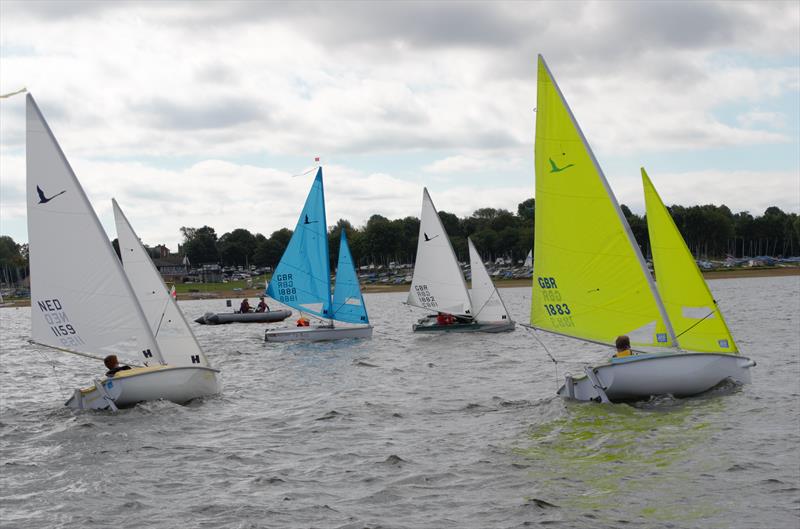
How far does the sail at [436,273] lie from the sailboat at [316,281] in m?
4.42

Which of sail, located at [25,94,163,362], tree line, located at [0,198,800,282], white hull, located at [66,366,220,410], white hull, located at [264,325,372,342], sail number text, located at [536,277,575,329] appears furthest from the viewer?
tree line, located at [0,198,800,282]

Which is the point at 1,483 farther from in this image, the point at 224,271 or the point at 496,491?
the point at 224,271

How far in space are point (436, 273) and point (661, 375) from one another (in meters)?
27.6

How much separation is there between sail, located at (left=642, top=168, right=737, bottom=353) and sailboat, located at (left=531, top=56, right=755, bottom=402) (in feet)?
0.08

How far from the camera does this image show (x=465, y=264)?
538ft

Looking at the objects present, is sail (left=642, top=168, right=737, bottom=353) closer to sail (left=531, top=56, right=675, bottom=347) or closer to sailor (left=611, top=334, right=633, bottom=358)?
sail (left=531, top=56, right=675, bottom=347)

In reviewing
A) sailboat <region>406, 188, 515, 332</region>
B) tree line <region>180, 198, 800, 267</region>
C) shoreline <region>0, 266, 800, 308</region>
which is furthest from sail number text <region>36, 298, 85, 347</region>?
tree line <region>180, 198, 800, 267</region>

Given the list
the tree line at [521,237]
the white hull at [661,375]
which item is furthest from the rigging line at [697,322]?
the tree line at [521,237]

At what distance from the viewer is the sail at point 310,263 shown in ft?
141

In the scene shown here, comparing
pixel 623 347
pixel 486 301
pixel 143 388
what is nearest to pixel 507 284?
pixel 486 301

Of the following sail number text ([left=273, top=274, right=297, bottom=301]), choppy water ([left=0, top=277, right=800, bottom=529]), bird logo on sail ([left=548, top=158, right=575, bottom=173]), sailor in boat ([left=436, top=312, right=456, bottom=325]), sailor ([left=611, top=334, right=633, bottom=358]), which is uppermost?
bird logo on sail ([left=548, top=158, right=575, bottom=173])

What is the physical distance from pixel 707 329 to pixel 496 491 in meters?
8.85

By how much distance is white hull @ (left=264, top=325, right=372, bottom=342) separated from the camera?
42.3m

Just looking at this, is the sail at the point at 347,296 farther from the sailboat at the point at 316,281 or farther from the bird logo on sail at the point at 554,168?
the bird logo on sail at the point at 554,168
